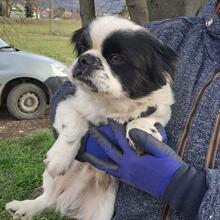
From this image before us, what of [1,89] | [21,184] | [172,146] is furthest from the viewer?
[1,89]

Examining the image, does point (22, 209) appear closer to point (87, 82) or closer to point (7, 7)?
point (87, 82)

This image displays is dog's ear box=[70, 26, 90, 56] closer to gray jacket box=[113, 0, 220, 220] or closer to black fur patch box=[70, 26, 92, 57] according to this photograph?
black fur patch box=[70, 26, 92, 57]

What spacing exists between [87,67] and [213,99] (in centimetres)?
52

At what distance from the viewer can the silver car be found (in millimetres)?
7430

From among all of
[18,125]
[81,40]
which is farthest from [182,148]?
[18,125]

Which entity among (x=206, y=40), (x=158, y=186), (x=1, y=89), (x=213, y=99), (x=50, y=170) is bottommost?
(x=1, y=89)

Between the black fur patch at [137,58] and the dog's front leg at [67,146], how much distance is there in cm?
30

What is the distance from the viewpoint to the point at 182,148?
188 cm

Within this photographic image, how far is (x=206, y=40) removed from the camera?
6.63 ft

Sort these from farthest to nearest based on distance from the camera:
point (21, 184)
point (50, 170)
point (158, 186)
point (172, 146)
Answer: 1. point (21, 184)
2. point (50, 170)
3. point (172, 146)
4. point (158, 186)

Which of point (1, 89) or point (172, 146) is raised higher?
point (172, 146)

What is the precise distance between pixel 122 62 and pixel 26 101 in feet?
Answer: 18.4

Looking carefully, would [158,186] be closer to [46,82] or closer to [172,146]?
[172,146]

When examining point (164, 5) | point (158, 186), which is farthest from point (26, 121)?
point (158, 186)
